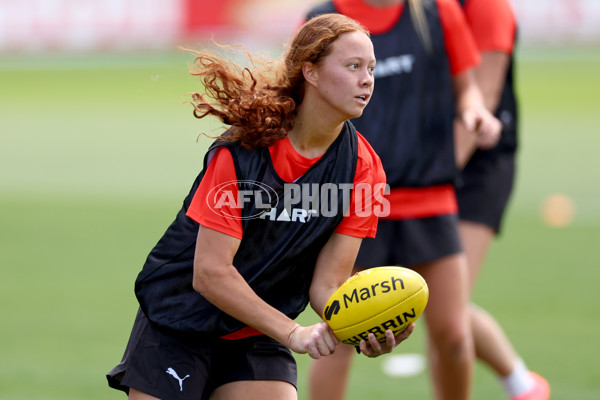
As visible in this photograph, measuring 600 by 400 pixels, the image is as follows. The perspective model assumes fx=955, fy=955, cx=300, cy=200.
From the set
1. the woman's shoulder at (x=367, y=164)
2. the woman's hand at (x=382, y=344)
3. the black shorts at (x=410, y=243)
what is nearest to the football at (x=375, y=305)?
the woman's hand at (x=382, y=344)

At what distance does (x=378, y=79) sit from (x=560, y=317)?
10.6ft

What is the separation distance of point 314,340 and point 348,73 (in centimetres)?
91

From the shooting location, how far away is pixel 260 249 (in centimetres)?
345

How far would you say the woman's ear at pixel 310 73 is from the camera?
333cm

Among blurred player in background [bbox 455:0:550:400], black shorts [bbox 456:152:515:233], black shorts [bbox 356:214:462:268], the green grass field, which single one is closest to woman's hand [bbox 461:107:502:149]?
black shorts [bbox 356:214:462:268]

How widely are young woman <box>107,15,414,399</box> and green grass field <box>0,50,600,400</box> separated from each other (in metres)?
0.39

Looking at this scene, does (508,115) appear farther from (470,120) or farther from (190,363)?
(190,363)

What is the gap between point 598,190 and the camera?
12.3 meters

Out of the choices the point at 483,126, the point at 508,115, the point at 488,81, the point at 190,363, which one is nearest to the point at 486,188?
A: the point at 508,115

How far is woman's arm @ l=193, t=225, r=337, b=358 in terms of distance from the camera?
10.7ft

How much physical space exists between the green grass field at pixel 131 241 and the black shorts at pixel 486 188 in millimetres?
1131

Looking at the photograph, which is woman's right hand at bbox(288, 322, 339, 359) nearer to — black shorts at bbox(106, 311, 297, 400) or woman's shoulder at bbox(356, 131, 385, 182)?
black shorts at bbox(106, 311, 297, 400)

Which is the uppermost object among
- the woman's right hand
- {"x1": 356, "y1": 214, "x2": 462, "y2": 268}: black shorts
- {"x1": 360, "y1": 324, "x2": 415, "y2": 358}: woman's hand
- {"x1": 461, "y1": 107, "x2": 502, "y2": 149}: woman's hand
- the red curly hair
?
the red curly hair

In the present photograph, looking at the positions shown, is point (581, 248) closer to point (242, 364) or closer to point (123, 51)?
point (242, 364)
